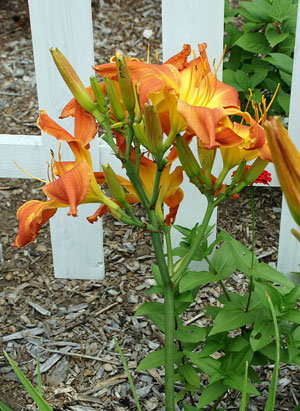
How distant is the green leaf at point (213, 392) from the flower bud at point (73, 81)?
0.76m

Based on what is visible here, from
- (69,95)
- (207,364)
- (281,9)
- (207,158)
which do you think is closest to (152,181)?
(207,158)

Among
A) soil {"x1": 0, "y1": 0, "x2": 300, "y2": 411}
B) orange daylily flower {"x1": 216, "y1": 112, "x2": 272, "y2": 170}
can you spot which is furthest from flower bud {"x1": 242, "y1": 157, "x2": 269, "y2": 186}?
soil {"x1": 0, "y1": 0, "x2": 300, "y2": 411}

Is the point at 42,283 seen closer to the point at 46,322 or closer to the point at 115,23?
the point at 46,322

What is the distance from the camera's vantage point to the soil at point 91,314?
1.81 metres

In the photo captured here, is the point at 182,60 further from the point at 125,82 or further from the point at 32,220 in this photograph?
the point at 32,220

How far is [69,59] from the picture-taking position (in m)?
1.88

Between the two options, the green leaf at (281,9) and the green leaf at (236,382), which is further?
the green leaf at (281,9)

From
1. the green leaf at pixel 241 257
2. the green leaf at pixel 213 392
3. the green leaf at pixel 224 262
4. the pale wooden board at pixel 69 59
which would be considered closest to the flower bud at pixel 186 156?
the green leaf at pixel 241 257

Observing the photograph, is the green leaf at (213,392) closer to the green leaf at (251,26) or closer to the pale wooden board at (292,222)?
the pale wooden board at (292,222)

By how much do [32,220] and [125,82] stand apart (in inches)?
11.1

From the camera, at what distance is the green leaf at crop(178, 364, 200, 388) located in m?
1.52

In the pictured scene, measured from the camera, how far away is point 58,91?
1926 millimetres

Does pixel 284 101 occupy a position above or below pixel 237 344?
above

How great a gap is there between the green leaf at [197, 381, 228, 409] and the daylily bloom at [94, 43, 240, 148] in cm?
69
